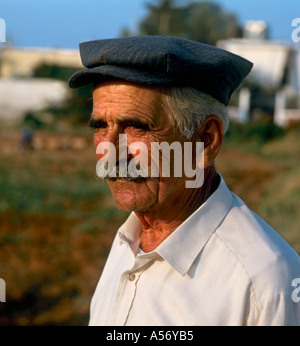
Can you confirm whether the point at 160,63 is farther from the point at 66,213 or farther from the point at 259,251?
the point at 66,213

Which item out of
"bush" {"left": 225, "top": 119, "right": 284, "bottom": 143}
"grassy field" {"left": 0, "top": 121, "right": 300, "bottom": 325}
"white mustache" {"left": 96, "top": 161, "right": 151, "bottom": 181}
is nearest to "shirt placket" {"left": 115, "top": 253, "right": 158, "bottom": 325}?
"white mustache" {"left": 96, "top": 161, "right": 151, "bottom": 181}

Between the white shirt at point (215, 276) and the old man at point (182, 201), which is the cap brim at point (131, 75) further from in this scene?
the white shirt at point (215, 276)

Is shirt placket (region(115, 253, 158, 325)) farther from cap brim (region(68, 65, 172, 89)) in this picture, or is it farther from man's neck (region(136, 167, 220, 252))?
cap brim (region(68, 65, 172, 89))

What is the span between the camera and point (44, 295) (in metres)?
6.70

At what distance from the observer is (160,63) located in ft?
4.87

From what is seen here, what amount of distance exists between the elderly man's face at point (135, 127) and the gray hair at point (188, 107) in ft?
0.08

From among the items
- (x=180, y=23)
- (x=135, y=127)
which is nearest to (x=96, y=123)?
(x=135, y=127)

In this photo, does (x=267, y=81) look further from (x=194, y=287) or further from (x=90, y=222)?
(x=194, y=287)

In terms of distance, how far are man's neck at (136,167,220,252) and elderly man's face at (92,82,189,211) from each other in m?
0.03

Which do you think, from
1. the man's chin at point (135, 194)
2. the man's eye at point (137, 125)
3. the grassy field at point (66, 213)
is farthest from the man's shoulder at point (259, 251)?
the grassy field at point (66, 213)

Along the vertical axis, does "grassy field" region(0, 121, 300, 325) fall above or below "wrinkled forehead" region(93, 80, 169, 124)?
below

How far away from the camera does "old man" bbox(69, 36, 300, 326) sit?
4.67ft
